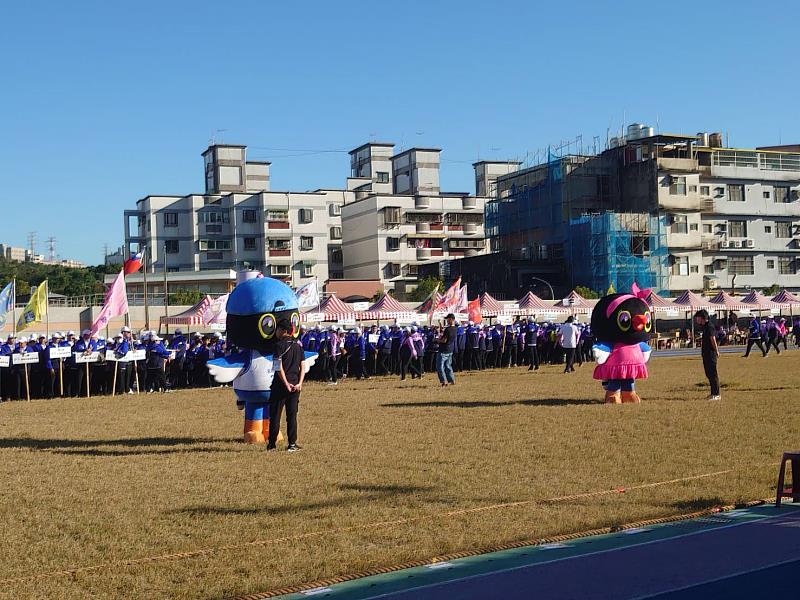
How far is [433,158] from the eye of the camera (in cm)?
9000

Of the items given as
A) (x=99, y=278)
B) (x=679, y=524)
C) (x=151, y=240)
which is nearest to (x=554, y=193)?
(x=151, y=240)

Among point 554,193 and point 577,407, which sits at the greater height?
point 554,193

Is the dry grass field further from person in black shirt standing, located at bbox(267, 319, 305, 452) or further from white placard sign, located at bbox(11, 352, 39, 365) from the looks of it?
white placard sign, located at bbox(11, 352, 39, 365)

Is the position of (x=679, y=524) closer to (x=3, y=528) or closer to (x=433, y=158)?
(x=3, y=528)

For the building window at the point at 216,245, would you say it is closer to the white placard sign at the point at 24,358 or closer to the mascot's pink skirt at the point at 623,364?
the white placard sign at the point at 24,358

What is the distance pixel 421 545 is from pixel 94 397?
20898 millimetres

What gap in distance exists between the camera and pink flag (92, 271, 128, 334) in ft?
89.0

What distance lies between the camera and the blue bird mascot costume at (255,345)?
50.0 feet

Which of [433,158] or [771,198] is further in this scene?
[433,158]

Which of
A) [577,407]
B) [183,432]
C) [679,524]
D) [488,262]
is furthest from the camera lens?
[488,262]

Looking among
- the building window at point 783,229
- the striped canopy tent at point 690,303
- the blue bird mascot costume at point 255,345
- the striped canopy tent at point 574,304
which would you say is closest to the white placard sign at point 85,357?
the blue bird mascot costume at point 255,345

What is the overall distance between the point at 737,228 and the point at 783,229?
15.2 ft

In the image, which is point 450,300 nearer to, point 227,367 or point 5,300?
point 5,300

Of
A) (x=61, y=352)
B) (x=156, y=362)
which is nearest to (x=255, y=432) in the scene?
(x=156, y=362)
